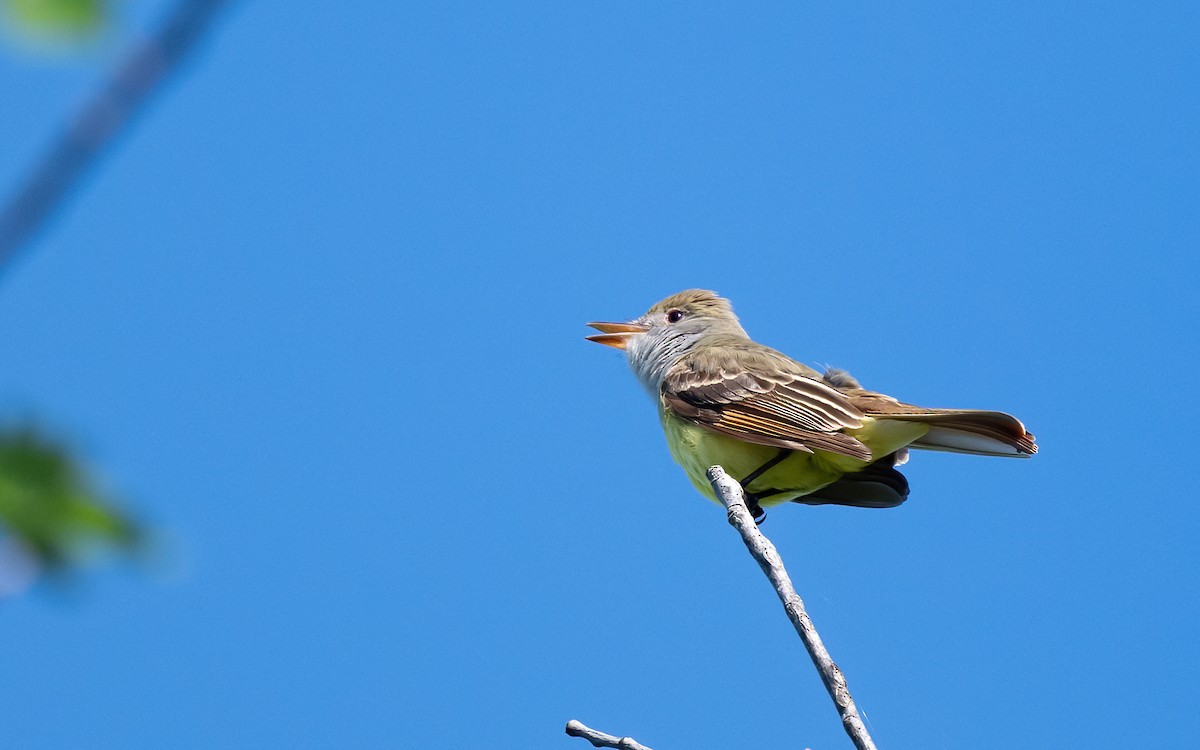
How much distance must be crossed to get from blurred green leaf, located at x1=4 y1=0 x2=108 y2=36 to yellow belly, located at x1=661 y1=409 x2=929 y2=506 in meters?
6.85

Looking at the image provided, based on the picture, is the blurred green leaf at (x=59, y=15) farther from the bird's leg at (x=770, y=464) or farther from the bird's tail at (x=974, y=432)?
the bird's leg at (x=770, y=464)

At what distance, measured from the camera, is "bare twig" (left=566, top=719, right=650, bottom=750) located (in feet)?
12.7

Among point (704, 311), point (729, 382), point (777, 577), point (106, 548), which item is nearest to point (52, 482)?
point (106, 548)

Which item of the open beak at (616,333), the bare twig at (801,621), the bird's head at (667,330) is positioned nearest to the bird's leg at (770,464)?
the bird's head at (667,330)

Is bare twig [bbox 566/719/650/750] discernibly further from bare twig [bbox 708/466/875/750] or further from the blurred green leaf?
the blurred green leaf

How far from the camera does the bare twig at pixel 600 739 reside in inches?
152

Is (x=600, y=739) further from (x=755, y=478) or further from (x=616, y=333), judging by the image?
(x=616, y=333)

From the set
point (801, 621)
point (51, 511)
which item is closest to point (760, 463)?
point (801, 621)

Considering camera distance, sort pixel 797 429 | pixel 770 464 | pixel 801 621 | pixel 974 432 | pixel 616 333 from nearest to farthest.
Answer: pixel 801 621 → pixel 974 432 → pixel 797 429 → pixel 770 464 → pixel 616 333

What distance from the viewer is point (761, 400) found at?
8.14m

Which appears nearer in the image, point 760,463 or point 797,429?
point 797,429

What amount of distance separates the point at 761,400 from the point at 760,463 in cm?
44

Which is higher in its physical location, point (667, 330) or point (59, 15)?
point (667, 330)

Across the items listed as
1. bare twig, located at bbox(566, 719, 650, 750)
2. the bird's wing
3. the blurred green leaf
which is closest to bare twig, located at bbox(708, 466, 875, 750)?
bare twig, located at bbox(566, 719, 650, 750)
